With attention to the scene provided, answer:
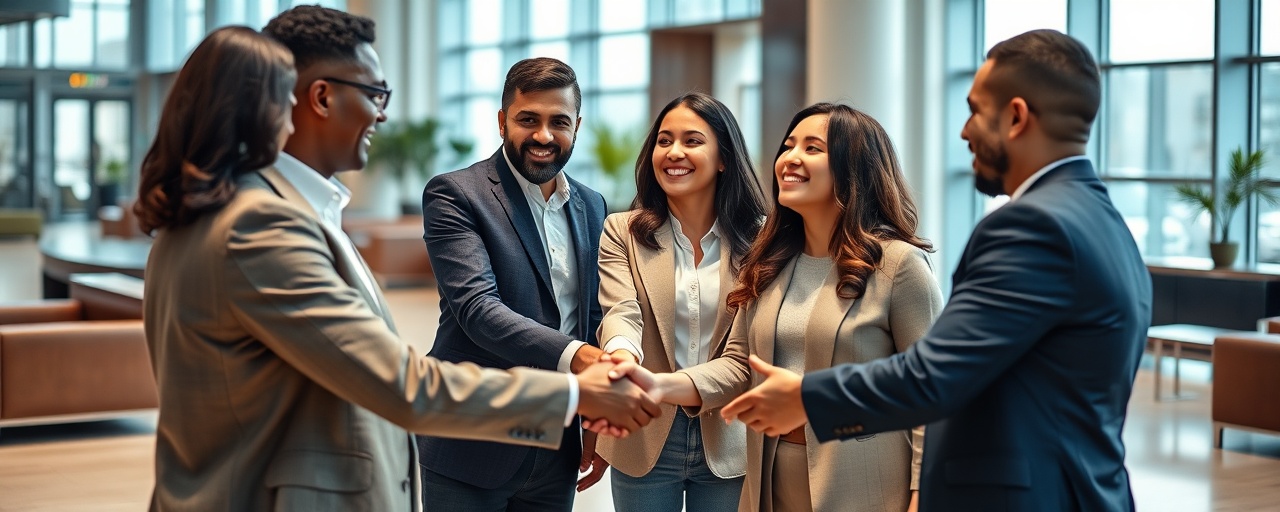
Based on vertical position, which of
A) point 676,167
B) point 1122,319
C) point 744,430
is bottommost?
point 744,430

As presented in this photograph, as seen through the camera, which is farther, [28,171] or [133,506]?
[28,171]

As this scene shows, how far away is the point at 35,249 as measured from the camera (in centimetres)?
2153

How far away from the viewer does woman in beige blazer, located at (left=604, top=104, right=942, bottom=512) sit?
280cm

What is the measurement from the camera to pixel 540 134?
3164 mm

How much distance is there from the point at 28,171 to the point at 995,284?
2982cm

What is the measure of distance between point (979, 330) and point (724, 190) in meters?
1.36

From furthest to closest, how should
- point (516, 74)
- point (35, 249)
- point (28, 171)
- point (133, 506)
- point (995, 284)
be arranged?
point (28, 171) < point (35, 249) < point (133, 506) < point (516, 74) < point (995, 284)

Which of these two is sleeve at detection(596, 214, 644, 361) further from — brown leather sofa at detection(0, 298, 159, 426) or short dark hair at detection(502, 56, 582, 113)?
brown leather sofa at detection(0, 298, 159, 426)

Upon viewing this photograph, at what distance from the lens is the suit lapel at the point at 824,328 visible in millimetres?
2814

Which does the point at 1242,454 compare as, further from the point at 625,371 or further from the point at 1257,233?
the point at 625,371

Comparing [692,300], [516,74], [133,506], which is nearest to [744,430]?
[692,300]

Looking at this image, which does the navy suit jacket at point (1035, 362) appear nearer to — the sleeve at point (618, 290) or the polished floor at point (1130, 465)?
the sleeve at point (618, 290)

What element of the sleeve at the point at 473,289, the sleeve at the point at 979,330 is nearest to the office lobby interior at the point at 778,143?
the sleeve at the point at 473,289

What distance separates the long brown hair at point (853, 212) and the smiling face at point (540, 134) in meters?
0.56
